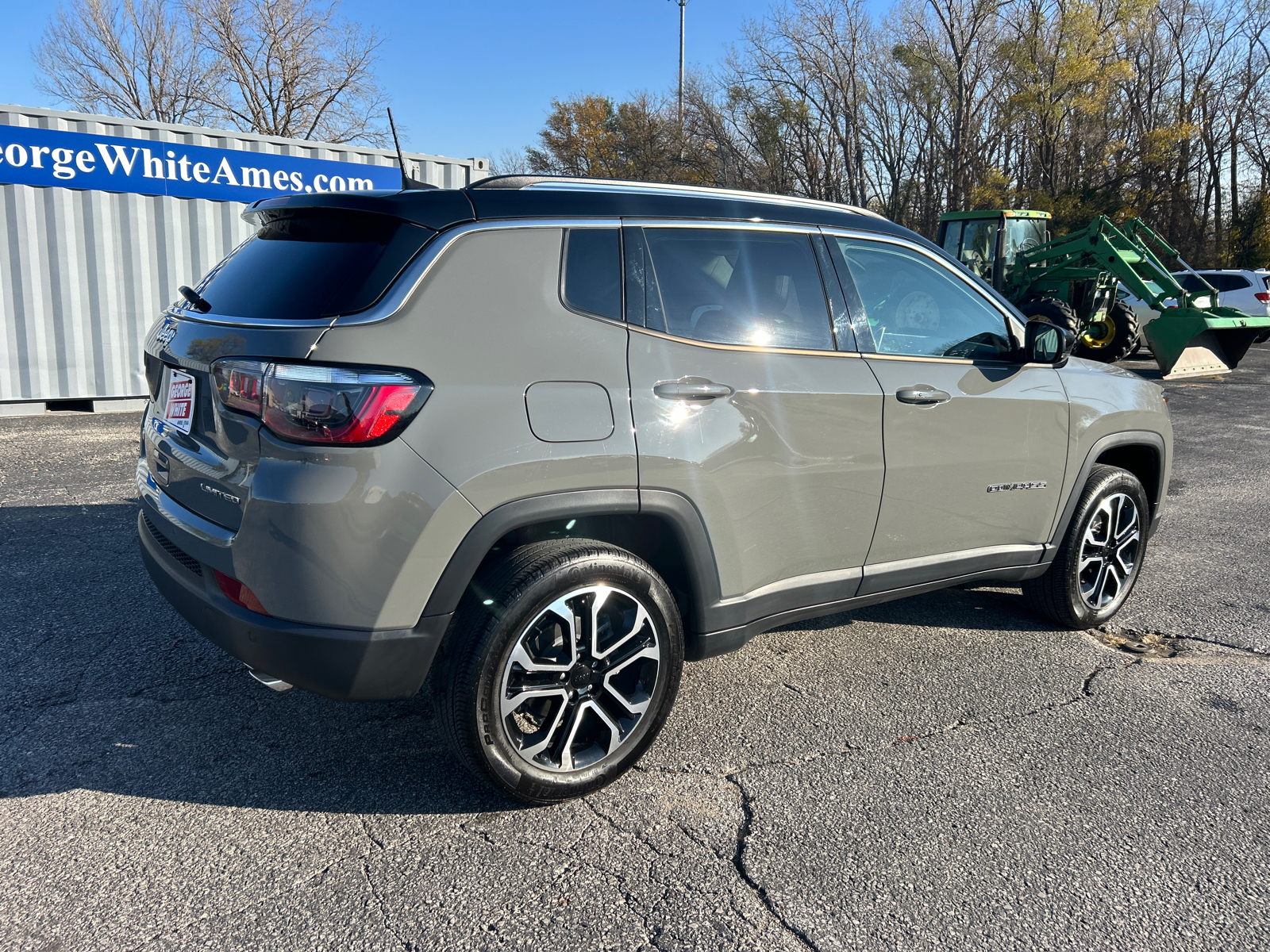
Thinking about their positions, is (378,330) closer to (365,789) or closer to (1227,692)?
(365,789)

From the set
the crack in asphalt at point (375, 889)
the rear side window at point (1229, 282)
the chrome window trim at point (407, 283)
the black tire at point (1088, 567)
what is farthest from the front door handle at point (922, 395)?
the rear side window at point (1229, 282)

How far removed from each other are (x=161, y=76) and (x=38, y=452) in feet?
122

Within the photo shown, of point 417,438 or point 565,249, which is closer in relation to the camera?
point 417,438

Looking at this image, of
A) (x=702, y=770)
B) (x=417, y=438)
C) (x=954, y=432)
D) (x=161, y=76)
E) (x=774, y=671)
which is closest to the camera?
(x=417, y=438)

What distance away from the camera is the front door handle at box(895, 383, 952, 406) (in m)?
3.33

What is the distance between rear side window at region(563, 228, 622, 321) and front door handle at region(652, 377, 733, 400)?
0.84ft

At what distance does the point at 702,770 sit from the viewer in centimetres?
296

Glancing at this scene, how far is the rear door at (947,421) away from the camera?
337 cm

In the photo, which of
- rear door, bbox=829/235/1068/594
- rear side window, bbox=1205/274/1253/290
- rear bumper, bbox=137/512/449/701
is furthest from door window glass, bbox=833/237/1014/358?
rear side window, bbox=1205/274/1253/290

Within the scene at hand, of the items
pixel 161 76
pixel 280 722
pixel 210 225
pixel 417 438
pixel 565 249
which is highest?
pixel 161 76

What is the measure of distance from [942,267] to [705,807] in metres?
2.32

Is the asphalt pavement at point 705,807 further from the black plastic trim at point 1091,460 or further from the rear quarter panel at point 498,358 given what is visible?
the rear quarter panel at point 498,358

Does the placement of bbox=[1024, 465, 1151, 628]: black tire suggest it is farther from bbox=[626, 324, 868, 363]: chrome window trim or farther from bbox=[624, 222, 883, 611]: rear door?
bbox=[626, 324, 868, 363]: chrome window trim

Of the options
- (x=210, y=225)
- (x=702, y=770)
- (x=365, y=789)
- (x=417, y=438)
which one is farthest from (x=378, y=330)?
(x=210, y=225)
